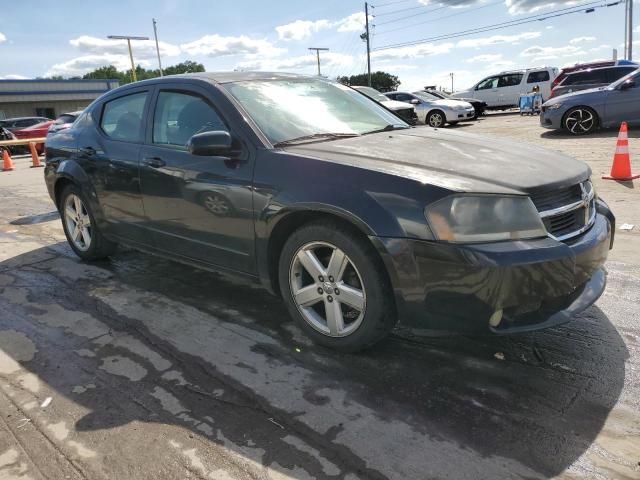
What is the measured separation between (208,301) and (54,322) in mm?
1104

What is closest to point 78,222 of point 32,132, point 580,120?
point 580,120

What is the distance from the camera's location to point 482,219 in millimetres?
2568

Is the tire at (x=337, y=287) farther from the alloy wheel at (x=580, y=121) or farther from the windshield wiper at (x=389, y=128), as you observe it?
the alloy wheel at (x=580, y=121)

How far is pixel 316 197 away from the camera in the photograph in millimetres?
2936

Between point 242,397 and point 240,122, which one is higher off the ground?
point 240,122

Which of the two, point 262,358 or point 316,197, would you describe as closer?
point 316,197

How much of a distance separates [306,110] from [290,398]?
1.97 meters

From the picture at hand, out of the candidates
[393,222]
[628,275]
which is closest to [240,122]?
[393,222]

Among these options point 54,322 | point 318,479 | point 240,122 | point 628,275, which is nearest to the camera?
point 318,479

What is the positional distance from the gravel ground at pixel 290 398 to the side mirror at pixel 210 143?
1188 mm

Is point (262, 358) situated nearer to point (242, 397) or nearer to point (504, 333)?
point (242, 397)

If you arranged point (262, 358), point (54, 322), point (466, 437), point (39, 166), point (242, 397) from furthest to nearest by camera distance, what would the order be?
point (39, 166), point (54, 322), point (262, 358), point (242, 397), point (466, 437)

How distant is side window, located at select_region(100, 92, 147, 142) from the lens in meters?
4.27

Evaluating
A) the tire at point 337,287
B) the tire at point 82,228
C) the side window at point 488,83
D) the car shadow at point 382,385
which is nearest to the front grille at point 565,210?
the car shadow at point 382,385
